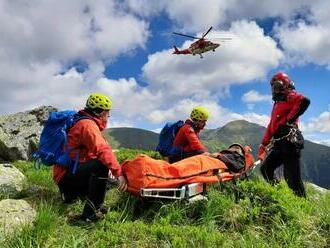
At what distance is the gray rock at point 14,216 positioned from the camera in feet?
25.4

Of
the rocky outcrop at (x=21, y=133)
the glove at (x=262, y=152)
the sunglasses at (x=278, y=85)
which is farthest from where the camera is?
the rocky outcrop at (x=21, y=133)

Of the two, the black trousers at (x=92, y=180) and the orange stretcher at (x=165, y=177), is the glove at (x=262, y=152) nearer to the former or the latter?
the orange stretcher at (x=165, y=177)

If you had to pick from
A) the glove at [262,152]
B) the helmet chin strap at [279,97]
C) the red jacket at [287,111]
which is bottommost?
the glove at [262,152]

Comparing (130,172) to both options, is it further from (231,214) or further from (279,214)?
(279,214)

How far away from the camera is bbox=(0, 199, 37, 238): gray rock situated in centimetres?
775

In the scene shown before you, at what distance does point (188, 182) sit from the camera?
954 cm

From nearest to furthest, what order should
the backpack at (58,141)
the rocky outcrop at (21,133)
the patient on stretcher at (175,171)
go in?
1. the patient on stretcher at (175,171)
2. the backpack at (58,141)
3. the rocky outcrop at (21,133)

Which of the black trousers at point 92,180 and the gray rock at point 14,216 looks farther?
the black trousers at point 92,180

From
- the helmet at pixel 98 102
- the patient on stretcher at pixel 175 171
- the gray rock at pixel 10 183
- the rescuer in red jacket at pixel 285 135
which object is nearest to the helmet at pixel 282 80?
the rescuer in red jacket at pixel 285 135

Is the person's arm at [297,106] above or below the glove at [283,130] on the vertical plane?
→ above

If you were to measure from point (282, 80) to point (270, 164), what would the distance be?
205cm

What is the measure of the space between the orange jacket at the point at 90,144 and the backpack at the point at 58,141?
15cm

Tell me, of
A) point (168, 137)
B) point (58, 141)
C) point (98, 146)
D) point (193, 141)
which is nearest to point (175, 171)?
point (98, 146)

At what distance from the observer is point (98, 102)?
973 cm
